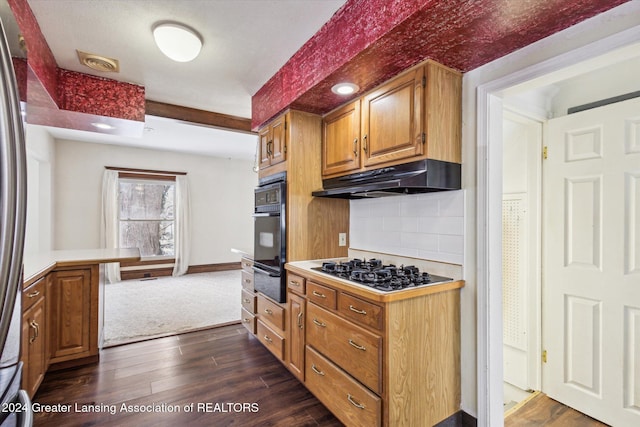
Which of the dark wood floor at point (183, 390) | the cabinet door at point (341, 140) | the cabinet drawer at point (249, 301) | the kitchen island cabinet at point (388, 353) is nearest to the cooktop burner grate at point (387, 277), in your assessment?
the kitchen island cabinet at point (388, 353)

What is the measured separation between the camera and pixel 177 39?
207 centimetres

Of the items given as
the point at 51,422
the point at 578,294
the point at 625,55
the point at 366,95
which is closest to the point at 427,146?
the point at 366,95

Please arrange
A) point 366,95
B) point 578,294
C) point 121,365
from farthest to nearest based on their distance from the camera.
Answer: point 121,365 < point 366,95 < point 578,294

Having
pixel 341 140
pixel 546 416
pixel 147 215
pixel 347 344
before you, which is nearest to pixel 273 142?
pixel 341 140

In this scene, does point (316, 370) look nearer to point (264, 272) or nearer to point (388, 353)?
point (388, 353)

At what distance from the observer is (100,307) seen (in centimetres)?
278

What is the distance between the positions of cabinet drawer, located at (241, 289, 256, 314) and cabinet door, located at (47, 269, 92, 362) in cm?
138

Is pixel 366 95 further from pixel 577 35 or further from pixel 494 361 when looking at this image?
pixel 494 361

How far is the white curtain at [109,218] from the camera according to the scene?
5.73 metres

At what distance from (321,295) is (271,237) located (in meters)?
0.92

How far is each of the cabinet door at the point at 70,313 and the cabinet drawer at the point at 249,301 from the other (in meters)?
1.38

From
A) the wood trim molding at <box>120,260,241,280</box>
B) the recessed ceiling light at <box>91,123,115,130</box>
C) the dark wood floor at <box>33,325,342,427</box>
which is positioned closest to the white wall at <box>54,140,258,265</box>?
the wood trim molding at <box>120,260,241,280</box>

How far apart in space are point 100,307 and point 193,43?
7.94ft

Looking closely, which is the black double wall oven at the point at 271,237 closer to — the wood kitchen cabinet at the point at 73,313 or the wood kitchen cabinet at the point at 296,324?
the wood kitchen cabinet at the point at 296,324
